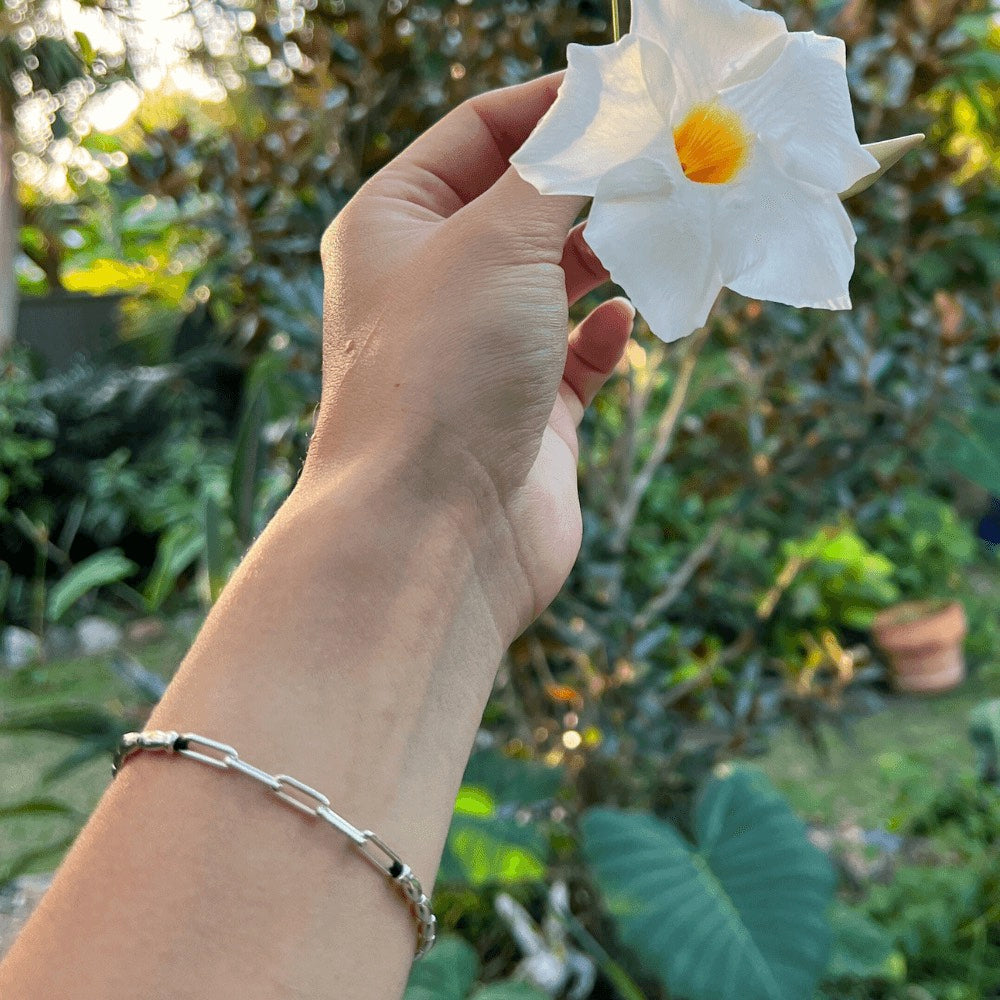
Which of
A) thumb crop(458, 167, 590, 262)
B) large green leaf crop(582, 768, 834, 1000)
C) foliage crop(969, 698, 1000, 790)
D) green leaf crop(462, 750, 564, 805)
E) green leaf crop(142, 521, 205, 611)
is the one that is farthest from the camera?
green leaf crop(142, 521, 205, 611)

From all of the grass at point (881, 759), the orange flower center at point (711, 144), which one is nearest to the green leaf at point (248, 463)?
the orange flower center at point (711, 144)

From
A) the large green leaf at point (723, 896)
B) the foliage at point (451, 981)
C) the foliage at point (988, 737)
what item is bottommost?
the foliage at point (988, 737)

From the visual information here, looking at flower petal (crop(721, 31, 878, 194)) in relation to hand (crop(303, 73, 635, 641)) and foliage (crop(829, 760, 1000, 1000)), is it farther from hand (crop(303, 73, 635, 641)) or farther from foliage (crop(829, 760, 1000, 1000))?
foliage (crop(829, 760, 1000, 1000))

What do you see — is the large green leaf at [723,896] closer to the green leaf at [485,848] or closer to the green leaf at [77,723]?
the green leaf at [485,848]

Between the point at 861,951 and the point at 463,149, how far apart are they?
1.39 metres

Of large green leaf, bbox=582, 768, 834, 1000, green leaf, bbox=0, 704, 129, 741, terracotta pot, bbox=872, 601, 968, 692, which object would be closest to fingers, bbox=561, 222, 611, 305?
large green leaf, bbox=582, 768, 834, 1000

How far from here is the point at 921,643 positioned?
2998mm

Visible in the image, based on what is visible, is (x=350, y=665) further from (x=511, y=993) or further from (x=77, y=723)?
(x=77, y=723)

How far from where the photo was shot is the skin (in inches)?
19.9

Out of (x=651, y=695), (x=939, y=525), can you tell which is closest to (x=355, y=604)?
(x=651, y=695)

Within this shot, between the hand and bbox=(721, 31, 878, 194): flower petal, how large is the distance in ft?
0.46

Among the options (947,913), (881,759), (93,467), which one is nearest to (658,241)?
(947,913)

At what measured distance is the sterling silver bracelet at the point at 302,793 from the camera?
530mm

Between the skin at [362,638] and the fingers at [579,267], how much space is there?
0.09 m
